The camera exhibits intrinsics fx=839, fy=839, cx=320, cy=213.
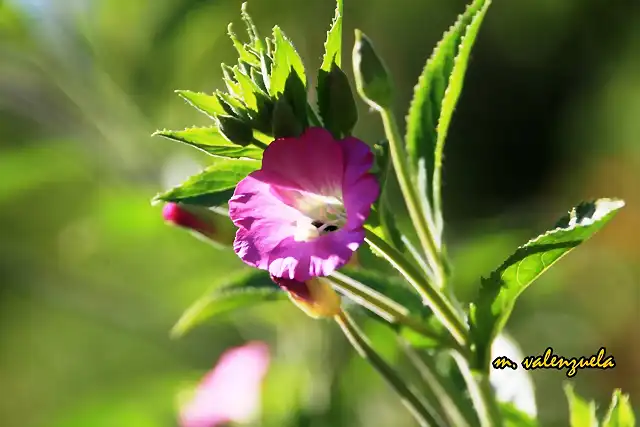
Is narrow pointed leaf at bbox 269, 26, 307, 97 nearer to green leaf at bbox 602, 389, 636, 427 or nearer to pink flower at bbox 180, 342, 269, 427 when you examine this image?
green leaf at bbox 602, 389, 636, 427

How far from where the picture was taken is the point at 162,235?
57.1 inches

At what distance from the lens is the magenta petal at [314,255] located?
51cm

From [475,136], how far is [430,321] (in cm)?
267

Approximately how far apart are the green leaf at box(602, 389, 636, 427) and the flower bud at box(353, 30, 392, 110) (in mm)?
258

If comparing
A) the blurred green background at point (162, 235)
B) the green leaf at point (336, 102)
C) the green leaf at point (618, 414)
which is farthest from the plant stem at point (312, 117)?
the blurred green background at point (162, 235)

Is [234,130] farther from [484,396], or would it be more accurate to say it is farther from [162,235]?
[162,235]

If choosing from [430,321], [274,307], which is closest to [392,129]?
[430,321]

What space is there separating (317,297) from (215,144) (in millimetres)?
132

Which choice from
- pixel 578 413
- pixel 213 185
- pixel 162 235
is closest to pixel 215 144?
pixel 213 185

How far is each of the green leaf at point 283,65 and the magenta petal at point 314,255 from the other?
10 cm

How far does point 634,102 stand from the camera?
296 cm

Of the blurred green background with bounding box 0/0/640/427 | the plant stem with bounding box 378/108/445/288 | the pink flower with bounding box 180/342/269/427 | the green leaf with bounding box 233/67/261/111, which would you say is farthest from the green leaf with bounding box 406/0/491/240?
the pink flower with bounding box 180/342/269/427
